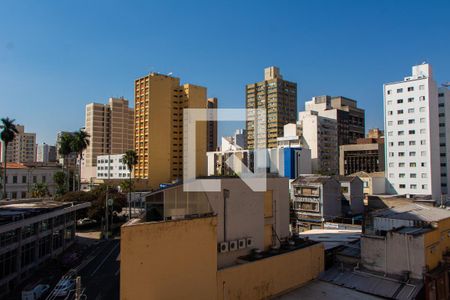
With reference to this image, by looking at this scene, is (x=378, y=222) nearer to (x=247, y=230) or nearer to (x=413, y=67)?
(x=247, y=230)

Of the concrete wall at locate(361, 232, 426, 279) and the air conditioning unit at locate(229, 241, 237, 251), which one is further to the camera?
the concrete wall at locate(361, 232, 426, 279)

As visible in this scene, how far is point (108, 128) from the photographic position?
107500mm

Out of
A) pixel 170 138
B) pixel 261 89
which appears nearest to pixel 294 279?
pixel 170 138

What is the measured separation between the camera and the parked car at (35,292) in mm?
20703

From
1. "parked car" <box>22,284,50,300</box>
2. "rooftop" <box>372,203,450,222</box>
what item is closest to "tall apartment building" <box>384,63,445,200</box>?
"rooftop" <box>372,203,450,222</box>

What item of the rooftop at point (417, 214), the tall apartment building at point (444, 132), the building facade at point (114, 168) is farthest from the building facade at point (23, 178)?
the tall apartment building at point (444, 132)

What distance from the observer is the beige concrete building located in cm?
1166

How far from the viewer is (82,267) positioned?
1107 inches

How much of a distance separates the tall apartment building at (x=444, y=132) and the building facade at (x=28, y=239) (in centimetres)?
6297

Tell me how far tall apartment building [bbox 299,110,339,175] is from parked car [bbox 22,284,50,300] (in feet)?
241

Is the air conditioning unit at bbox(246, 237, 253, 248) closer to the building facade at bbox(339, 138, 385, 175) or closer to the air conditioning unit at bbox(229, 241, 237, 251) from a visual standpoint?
the air conditioning unit at bbox(229, 241, 237, 251)

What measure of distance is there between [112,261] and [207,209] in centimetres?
1937

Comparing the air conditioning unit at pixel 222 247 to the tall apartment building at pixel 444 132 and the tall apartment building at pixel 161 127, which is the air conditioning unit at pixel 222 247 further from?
the tall apartment building at pixel 161 127

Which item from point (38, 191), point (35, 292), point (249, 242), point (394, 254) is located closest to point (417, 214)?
point (394, 254)
